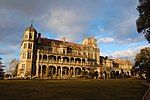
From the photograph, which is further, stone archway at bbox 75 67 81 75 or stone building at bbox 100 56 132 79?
stone building at bbox 100 56 132 79

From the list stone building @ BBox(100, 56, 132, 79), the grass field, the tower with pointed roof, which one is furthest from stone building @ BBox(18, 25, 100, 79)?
the grass field

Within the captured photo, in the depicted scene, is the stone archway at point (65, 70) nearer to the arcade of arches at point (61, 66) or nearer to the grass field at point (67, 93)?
the arcade of arches at point (61, 66)

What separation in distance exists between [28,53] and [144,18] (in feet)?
224

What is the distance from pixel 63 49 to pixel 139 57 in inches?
1379

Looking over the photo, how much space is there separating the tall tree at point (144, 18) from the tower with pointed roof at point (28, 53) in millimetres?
62358

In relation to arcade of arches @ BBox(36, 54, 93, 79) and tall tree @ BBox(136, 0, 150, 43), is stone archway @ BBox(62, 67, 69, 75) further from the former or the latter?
tall tree @ BBox(136, 0, 150, 43)

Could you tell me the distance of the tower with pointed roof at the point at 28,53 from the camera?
86.9 meters

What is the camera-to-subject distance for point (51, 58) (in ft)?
308

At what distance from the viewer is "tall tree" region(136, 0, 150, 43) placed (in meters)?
25.0

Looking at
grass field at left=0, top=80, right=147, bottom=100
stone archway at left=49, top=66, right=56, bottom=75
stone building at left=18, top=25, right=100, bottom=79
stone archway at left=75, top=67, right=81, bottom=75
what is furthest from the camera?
stone archway at left=75, top=67, right=81, bottom=75

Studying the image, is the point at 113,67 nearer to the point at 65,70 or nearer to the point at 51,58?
the point at 65,70

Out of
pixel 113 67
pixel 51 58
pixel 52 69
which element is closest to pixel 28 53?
pixel 51 58

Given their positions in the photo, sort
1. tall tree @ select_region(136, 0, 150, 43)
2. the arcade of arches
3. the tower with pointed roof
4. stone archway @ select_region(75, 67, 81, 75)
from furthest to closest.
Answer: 1. stone archway @ select_region(75, 67, 81, 75)
2. the arcade of arches
3. the tower with pointed roof
4. tall tree @ select_region(136, 0, 150, 43)

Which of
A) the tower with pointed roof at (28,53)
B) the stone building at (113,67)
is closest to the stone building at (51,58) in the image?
the tower with pointed roof at (28,53)
